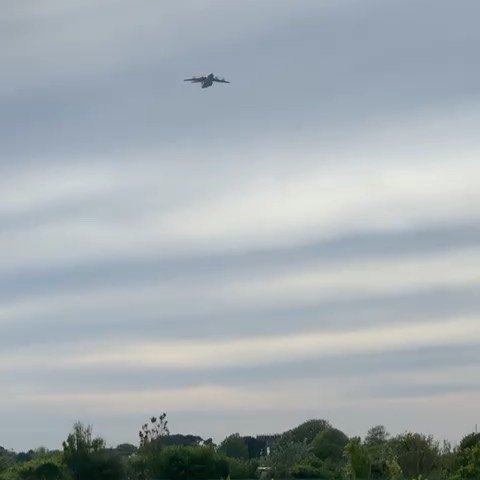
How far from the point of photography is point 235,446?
139m

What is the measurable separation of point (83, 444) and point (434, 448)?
26250 mm

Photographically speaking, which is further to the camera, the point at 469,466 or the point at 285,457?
the point at 285,457

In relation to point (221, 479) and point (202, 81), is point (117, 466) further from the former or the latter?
point (202, 81)

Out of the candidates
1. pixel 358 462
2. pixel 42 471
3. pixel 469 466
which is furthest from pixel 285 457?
pixel 358 462

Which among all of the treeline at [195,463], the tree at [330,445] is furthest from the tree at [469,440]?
the tree at [330,445]

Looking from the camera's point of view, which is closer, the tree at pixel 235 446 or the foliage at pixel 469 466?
the foliage at pixel 469 466

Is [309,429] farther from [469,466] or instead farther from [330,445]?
[469,466]

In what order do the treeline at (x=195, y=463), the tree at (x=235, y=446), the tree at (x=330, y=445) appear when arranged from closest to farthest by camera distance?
the treeline at (x=195, y=463) → the tree at (x=330, y=445) → the tree at (x=235, y=446)

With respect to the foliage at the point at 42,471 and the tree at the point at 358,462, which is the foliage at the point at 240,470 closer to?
the foliage at the point at 42,471

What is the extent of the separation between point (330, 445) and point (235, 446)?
15616mm

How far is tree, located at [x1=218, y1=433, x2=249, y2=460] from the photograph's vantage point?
136125mm

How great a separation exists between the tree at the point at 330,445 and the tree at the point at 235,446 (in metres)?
9.37

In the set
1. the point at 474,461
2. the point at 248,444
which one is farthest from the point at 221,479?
the point at 248,444

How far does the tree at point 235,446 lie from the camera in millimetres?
136125
